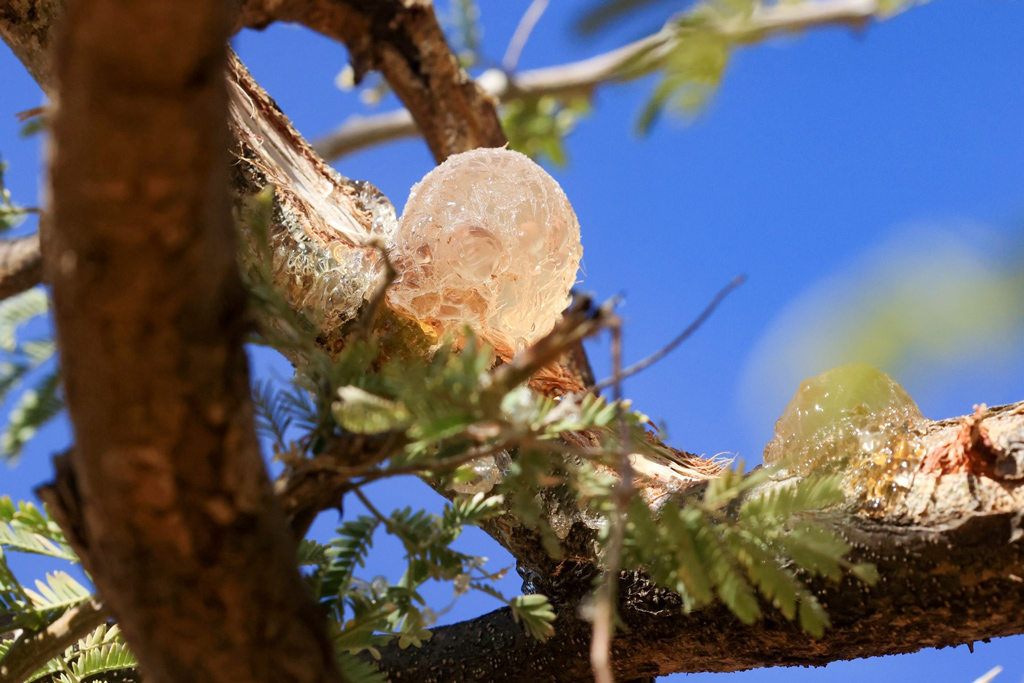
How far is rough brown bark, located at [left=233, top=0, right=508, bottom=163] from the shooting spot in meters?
1.72

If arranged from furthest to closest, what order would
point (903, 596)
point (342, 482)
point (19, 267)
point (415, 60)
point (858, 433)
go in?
point (415, 60) < point (19, 267) < point (858, 433) < point (903, 596) < point (342, 482)

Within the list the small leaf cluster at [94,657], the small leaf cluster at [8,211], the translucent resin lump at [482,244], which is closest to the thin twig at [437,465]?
the small leaf cluster at [94,657]

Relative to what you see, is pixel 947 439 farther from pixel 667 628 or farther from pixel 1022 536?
pixel 667 628

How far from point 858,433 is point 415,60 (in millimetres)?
1240

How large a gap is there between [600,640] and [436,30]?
1.58 m

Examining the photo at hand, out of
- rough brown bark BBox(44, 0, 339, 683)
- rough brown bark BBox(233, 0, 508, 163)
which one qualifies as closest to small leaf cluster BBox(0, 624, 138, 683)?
rough brown bark BBox(44, 0, 339, 683)

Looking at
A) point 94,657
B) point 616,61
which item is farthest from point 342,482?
point 616,61

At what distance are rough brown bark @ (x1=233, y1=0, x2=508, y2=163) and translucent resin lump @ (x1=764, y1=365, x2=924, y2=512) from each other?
3.36 ft

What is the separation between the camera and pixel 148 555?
0.44 m

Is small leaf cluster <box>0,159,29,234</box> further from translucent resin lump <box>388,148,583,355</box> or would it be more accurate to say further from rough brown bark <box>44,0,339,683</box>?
rough brown bark <box>44,0,339,683</box>

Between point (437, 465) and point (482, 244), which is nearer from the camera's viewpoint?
point (437, 465)

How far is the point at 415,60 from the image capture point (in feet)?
5.75

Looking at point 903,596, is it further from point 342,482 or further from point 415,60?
point 415,60

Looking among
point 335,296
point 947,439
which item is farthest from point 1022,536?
point 335,296
